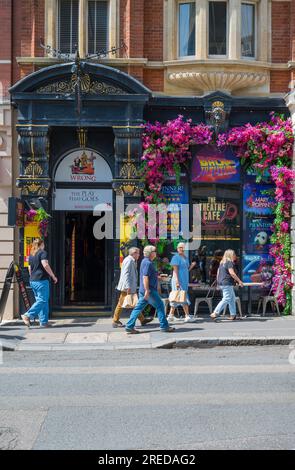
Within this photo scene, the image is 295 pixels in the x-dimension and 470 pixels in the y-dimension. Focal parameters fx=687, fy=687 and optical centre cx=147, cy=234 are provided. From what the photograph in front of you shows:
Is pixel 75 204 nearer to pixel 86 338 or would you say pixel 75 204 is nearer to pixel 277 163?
pixel 86 338

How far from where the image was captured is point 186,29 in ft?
52.6

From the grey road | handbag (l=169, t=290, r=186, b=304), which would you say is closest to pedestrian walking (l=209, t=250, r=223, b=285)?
handbag (l=169, t=290, r=186, b=304)

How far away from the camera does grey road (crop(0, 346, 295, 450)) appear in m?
6.27

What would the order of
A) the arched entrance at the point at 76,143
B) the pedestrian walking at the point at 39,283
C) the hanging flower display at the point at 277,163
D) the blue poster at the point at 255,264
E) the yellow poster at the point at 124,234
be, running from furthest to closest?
1. the blue poster at the point at 255,264
2. the hanging flower display at the point at 277,163
3. the yellow poster at the point at 124,234
4. the arched entrance at the point at 76,143
5. the pedestrian walking at the point at 39,283

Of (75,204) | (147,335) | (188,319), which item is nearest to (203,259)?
(188,319)

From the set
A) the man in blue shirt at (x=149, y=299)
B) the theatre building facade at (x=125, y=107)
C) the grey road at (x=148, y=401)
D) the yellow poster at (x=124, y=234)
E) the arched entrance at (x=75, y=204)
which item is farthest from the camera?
the arched entrance at (x=75, y=204)

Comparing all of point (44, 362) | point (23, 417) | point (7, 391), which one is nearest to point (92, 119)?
point (44, 362)

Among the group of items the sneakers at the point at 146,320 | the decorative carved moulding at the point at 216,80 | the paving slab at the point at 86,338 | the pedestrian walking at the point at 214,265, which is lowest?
the paving slab at the point at 86,338

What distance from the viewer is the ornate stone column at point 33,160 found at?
50.3ft

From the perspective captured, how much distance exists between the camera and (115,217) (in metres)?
15.8

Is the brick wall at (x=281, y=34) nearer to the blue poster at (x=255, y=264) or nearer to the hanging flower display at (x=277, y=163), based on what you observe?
the hanging flower display at (x=277, y=163)

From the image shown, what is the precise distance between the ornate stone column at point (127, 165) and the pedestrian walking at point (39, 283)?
1.98 meters

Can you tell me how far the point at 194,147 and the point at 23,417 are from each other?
33.0ft

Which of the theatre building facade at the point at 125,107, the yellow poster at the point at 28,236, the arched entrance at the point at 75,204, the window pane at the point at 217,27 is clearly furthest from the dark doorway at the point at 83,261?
the window pane at the point at 217,27
